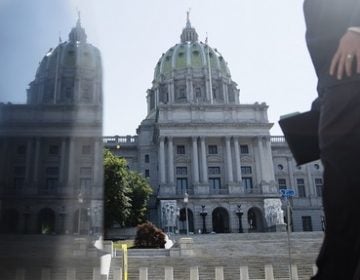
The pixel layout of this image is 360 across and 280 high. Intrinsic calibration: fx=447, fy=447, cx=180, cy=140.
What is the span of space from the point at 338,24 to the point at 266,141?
59661 millimetres

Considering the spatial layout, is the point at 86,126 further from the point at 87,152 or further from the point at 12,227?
the point at 12,227

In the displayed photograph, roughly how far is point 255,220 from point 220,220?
4.65 metres

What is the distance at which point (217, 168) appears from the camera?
60.8 metres

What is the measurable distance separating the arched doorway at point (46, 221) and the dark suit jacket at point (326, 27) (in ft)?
4.80

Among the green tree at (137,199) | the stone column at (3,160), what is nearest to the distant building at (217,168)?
the green tree at (137,199)

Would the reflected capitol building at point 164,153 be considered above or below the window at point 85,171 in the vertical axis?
above

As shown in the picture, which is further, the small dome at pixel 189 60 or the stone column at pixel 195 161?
the small dome at pixel 189 60

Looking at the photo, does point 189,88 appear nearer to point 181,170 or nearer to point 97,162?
point 181,170

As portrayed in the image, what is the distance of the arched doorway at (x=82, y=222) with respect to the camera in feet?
7.20

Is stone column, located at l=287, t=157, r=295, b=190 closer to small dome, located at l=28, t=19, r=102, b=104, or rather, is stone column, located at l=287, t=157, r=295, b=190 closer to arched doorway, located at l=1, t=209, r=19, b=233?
small dome, located at l=28, t=19, r=102, b=104

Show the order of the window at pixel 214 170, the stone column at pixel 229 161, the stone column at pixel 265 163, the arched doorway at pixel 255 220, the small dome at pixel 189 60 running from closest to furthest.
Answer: the arched doorway at pixel 255 220, the stone column at pixel 229 161, the stone column at pixel 265 163, the window at pixel 214 170, the small dome at pixel 189 60

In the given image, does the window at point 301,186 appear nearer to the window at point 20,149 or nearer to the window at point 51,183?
the window at point 51,183

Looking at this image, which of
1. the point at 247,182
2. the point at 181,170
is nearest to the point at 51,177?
the point at 181,170

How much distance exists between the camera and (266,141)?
200 feet
